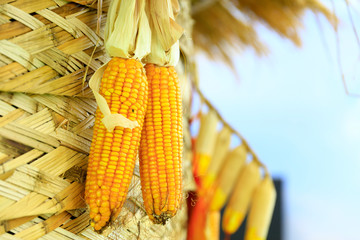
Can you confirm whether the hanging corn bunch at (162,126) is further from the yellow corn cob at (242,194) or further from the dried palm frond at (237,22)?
the dried palm frond at (237,22)

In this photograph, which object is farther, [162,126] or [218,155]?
[218,155]

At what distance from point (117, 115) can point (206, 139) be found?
69cm

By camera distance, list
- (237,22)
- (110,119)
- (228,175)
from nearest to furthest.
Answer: (110,119), (228,175), (237,22)

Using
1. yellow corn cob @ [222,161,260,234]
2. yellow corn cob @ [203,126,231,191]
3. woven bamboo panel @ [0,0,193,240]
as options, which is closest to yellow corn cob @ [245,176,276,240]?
yellow corn cob @ [222,161,260,234]

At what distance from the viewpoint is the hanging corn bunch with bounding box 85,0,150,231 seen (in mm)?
380

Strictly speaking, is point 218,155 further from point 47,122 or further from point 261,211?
point 47,122

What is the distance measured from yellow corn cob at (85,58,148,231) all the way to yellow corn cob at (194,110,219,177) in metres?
0.62

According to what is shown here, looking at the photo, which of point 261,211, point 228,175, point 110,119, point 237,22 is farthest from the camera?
point 237,22

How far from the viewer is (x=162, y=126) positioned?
42 cm

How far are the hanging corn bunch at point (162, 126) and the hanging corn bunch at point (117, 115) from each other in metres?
0.02

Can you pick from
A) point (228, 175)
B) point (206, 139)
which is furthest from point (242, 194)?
point (206, 139)

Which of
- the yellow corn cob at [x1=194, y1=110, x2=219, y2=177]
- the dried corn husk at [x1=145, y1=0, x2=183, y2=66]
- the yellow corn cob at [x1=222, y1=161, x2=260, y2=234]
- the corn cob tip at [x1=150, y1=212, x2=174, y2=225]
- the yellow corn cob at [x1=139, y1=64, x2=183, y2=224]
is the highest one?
the dried corn husk at [x1=145, y1=0, x2=183, y2=66]

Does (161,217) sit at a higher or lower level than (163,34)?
lower

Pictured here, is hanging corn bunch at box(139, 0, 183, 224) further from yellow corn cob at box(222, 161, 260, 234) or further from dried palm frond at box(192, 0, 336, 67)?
dried palm frond at box(192, 0, 336, 67)
